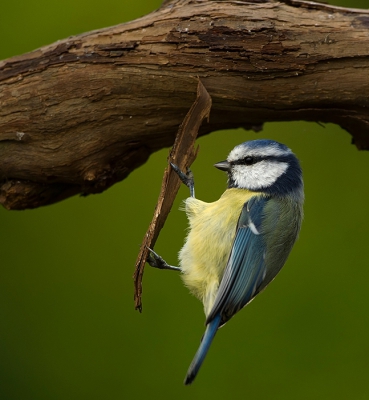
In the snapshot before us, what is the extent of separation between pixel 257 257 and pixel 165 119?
0.56 m

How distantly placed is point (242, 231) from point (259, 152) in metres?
0.27

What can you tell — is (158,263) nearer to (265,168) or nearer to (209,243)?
(209,243)

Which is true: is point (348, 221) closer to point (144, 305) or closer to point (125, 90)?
point (144, 305)

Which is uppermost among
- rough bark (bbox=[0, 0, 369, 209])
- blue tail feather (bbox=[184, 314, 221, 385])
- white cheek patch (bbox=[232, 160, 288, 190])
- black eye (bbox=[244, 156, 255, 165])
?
rough bark (bbox=[0, 0, 369, 209])

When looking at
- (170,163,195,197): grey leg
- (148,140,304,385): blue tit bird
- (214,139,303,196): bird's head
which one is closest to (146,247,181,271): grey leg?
(148,140,304,385): blue tit bird

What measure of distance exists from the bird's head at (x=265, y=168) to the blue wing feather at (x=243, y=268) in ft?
0.40

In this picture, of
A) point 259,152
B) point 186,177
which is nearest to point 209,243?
point 186,177

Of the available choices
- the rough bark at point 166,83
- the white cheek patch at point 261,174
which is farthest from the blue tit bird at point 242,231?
the rough bark at point 166,83

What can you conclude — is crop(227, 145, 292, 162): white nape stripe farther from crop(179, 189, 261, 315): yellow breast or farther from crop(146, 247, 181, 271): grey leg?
crop(146, 247, 181, 271): grey leg

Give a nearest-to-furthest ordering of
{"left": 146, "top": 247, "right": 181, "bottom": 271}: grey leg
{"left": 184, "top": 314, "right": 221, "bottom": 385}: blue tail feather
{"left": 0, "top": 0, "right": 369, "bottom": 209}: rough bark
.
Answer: {"left": 184, "top": 314, "right": 221, "bottom": 385}: blue tail feather < {"left": 0, "top": 0, "right": 369, "bottom": 209}: rough bark < {"left": 146, "top": 247, "right": 181, "bottom": 271}: grey leg

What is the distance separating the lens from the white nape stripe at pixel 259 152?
207 centimetres

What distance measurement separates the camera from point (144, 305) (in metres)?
2.56

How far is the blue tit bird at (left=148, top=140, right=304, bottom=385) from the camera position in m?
1.92

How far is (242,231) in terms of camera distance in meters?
1.98
